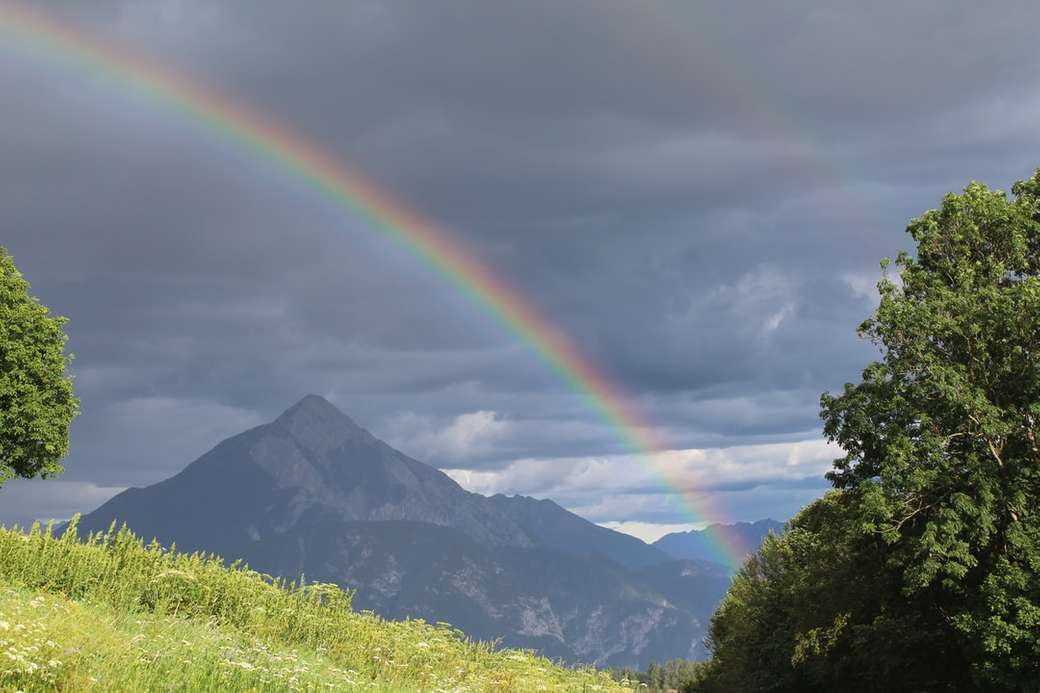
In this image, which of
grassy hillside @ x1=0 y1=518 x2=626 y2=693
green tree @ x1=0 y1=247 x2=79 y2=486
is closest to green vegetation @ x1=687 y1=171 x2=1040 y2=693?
grassy hillside @ x1=0 y1=518 x2=626 y2=693

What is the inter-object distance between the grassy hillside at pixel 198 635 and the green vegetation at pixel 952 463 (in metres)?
16.9

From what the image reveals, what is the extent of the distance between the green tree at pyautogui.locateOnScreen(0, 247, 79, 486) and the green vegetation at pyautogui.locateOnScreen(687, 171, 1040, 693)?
37.4 metres

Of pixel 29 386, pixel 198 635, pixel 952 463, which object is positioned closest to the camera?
pixel 198 635

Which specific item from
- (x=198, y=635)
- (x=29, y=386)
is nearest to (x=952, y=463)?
(x=198, y=635)

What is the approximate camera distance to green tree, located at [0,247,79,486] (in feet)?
136

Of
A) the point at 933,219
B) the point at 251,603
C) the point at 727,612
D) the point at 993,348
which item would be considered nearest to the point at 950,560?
the point at 993,348

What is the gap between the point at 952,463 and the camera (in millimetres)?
33625

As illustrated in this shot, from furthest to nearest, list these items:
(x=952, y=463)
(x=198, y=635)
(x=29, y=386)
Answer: (x=29, y=386) → (x=952, y=463) → (x=198, y=635)

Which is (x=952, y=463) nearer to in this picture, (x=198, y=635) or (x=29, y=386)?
(x=198, y=635)

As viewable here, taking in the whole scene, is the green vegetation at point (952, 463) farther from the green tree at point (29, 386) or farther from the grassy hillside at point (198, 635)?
the green tree at point (29, 386)

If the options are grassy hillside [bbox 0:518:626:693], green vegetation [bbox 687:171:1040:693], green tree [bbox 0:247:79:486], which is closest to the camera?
grassy hillside [bbox 0:518:626:693]

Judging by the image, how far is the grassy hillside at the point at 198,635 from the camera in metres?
13.0

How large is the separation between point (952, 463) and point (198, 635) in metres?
28.9

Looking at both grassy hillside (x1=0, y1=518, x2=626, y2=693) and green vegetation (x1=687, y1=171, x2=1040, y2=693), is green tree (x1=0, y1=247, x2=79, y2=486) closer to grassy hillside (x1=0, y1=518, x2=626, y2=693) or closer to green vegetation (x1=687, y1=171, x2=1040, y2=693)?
grassy hillside (x1=0, y1=518, x2=626, y2=693)
